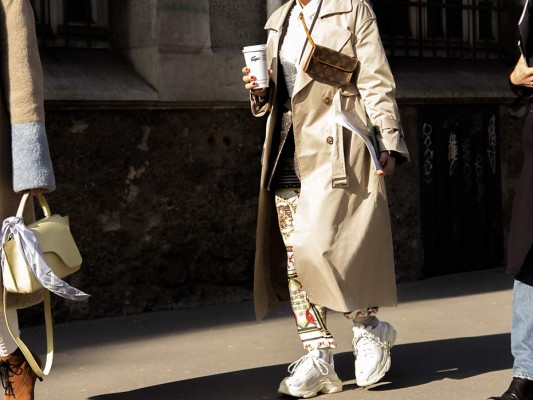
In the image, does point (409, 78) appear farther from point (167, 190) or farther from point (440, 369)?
point (440, 369)

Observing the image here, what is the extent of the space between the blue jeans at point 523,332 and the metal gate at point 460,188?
5.07 m

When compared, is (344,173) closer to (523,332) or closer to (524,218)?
(524,218)

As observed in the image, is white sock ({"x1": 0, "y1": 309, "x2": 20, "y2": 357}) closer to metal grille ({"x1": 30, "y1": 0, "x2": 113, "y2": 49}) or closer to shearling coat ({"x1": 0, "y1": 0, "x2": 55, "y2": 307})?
shearling coat ({"x1": 0, "y1": 0, "x2": 55, "y2": 307})

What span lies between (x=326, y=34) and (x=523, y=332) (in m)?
1.55

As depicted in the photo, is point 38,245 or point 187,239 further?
point 187,239

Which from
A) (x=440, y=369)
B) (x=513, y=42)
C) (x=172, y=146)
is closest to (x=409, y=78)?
(x=513, y=42)

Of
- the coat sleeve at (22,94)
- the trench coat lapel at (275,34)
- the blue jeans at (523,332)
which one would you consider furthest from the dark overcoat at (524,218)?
the coat sleeve at (22,94)

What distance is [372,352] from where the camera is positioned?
5602mm

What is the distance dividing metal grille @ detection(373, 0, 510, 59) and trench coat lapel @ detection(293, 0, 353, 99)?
4.82 metres

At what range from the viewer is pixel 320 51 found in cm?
552

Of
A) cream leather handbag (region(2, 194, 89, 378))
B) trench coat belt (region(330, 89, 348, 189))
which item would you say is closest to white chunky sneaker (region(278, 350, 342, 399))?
trench coat belt (region(330, 89, 348, 189))

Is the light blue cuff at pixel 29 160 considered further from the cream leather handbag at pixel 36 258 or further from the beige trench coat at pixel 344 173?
the beige trench coat at pixel 344 173

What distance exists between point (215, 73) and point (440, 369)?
10.5 feet

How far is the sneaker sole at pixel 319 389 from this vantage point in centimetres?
541
